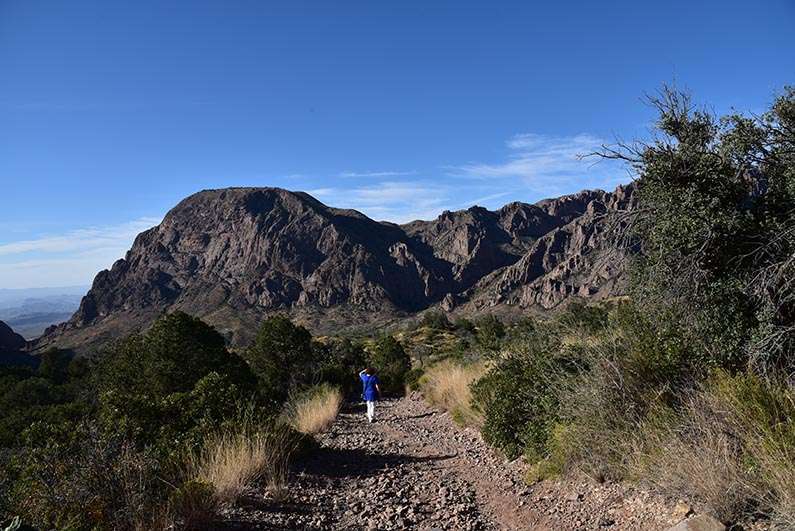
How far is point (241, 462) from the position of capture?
22.8 ft

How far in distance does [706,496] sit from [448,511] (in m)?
3.03

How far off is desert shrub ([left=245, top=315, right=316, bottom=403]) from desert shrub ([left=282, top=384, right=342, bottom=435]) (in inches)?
218

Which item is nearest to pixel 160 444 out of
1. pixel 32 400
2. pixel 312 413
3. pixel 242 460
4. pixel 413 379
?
pixel 242 460

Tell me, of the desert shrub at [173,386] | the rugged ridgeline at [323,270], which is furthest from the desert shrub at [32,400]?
the rugged ridgeline at [323,270]

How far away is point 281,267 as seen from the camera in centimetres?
16150

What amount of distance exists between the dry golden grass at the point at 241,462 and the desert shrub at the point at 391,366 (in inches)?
650

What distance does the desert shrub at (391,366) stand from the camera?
24.9 meters

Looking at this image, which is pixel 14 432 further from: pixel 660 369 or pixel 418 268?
pixel 418 268

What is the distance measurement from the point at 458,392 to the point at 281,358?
33.6 ft

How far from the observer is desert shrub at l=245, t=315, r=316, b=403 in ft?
70.7

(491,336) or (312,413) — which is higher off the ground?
(491,336)

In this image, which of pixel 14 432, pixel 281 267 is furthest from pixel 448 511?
pixel 281 267

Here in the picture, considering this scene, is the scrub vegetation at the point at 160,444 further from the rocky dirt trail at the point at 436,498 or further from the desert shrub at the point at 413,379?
the desert shrub at the point at 413,379

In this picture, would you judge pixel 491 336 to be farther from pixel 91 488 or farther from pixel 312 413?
pixel 91 488
